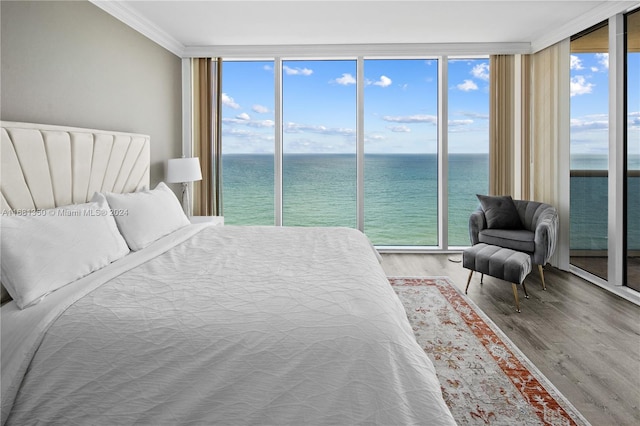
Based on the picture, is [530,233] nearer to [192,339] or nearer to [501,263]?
[501,263]

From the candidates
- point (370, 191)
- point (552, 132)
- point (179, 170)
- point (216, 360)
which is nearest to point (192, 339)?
point (216, 360)

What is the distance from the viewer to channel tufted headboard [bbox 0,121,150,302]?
2.22 m

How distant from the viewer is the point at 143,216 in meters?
2.88

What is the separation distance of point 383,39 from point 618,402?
427cm

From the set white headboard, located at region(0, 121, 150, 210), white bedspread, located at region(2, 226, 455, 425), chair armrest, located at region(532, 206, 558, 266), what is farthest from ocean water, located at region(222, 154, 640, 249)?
white bedspread, located at region(2, 226, 455, 425)

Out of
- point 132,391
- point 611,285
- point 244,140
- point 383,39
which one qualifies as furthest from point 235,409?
point 244,140

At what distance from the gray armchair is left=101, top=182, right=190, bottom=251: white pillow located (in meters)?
3.17

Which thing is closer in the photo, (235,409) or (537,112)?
(235,409)

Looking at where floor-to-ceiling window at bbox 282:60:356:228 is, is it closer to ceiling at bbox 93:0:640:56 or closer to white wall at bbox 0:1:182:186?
ceiling at bbox 93:0:640:56

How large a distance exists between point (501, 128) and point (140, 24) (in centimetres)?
443

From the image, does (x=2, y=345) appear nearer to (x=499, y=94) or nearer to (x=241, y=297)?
(x=241, y=297)

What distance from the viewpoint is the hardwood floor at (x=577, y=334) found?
2.06m

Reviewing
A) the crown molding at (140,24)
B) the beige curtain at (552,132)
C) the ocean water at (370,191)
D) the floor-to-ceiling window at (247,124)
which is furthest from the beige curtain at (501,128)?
the floor-to-ceiling window at (247,124)

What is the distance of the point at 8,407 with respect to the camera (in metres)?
1.37
